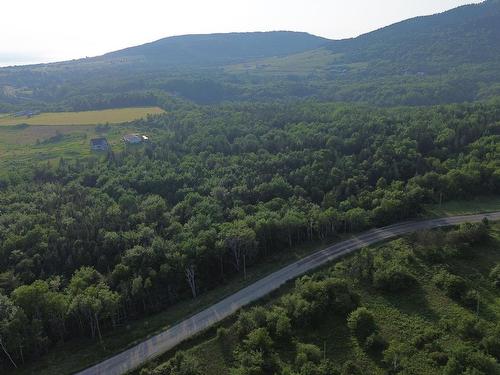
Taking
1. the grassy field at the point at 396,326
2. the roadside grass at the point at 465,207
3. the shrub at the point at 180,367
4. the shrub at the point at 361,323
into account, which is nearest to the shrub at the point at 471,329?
the grassy field at the point at 396,326

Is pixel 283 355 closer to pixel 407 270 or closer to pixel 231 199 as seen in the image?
pixel 407 270

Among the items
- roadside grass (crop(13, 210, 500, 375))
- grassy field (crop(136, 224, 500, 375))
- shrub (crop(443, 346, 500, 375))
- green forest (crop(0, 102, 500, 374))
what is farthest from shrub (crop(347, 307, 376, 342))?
green forest (crop(0, 102, 500, 374))

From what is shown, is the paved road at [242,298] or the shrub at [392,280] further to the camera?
the shrub at [392,280]

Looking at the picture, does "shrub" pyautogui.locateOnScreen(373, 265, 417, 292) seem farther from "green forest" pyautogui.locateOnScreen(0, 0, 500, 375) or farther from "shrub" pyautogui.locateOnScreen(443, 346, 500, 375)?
"shrub" pyautogui.locateOnScreen(443, 346, 500, 375)

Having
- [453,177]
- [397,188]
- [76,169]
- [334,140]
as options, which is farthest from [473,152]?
[76,169]

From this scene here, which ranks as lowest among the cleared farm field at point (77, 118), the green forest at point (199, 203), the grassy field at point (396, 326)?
the grassy field at point (396, 326)

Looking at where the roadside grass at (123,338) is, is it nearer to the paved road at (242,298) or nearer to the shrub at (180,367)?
the paved road at (242,298)
